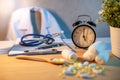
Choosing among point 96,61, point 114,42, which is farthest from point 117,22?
point 96,61

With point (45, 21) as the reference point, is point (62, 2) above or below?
above

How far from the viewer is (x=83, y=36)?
3.72 feet

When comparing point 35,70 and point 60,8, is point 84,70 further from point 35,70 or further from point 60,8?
point 60,8

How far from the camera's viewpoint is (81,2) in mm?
2283

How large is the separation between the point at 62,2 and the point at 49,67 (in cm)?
148

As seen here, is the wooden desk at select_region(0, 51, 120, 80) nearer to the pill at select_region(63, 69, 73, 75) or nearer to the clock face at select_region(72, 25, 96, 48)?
the pill at select_region(63, 69, 73, 75)

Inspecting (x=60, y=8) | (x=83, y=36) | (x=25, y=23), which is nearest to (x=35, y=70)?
(x=83, y=36)

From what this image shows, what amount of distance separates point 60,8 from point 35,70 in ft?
4.98

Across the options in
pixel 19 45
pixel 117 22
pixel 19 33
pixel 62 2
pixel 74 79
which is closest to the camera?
pixel 74 79

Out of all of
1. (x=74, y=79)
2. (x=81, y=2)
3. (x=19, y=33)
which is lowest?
(x=74, y=79)

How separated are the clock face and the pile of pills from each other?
0.26 metres

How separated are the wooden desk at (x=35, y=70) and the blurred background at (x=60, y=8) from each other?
4.44ft

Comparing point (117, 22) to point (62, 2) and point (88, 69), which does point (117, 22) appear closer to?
point (88, 69)

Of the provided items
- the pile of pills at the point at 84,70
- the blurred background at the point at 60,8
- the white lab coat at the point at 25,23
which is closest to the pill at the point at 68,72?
the pile of pills at the point at 84,70
